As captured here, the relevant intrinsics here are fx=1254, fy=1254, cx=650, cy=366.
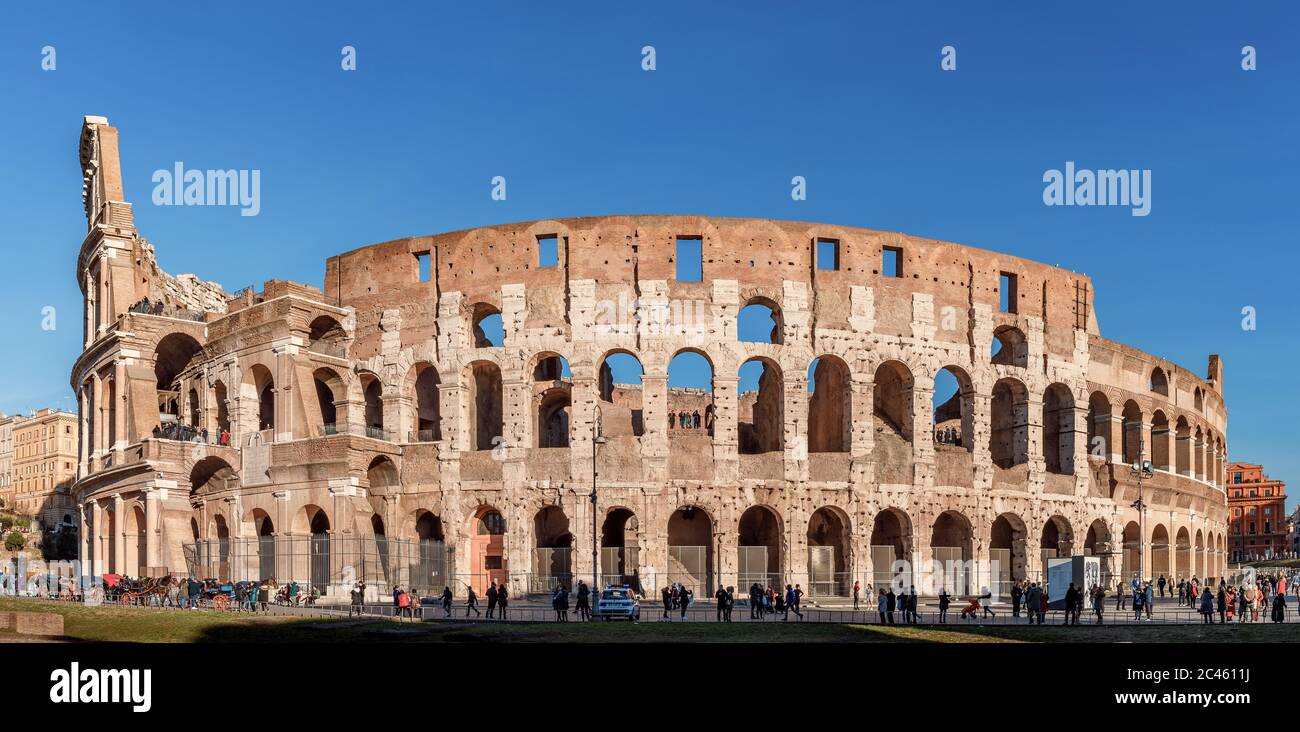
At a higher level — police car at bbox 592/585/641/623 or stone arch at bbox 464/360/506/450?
stone arch at bbox 464/360/506/450

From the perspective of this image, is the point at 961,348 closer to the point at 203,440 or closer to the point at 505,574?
the point at 505,574

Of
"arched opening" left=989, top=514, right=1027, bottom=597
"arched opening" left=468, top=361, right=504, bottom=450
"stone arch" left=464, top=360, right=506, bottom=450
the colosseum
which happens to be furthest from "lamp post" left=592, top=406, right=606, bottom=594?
"arched opening" left=989, top=514, right=1027, bottom=597

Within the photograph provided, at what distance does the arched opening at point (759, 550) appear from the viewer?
4131cm

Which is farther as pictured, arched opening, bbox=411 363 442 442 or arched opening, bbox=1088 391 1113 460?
arched opening, bbox=1088 391 1113 460

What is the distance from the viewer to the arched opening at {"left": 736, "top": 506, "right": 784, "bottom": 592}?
41.3 m

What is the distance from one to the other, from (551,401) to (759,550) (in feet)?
41.0

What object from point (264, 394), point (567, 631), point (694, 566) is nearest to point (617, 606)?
point (567, 631)

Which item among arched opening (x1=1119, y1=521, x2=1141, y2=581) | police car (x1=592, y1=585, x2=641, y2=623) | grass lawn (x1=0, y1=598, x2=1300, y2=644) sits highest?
grass lawn (x1=0, y1=598, x2=1300, y2=644)

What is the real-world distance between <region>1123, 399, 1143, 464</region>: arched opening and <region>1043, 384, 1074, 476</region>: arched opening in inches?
175

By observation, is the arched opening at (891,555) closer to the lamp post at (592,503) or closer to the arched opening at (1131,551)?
the lamp post at (592,503)

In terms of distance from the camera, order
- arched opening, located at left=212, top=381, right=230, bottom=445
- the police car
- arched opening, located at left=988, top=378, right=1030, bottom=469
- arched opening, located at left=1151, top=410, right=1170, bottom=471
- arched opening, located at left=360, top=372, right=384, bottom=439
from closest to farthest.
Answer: the police car
arched opening, located at left=988, top=378, right=1030, bottom=469
arched opening, located at left=360, top=372, right=384, bottom=439
arched opening, located at left=212, top=381, right=230, bottom=445
arched opening, located at left=1151, top=410, right=1170, bottom=471

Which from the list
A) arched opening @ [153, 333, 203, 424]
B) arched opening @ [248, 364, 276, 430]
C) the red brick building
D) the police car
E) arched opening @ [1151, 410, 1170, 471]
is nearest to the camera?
the police car

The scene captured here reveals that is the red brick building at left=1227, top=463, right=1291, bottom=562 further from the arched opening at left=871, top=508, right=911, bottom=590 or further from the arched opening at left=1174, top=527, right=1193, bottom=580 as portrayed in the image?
the arched opening at left=871, top=508, right=911, bottom=590

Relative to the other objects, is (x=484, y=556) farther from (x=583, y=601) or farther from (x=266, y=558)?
(x=583, y=601)
